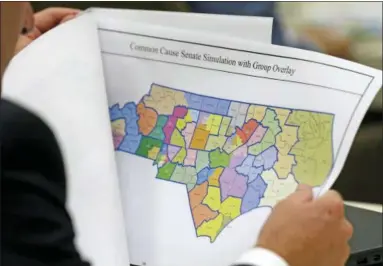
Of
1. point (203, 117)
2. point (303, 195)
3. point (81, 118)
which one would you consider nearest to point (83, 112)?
point (81, 118)

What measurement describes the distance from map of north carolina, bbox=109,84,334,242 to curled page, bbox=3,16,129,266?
0.04 meters

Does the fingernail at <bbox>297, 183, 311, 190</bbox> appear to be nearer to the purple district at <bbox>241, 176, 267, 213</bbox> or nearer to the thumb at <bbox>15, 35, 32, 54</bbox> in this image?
the purple district at <bbox>241, 176, 267, 213</bbox>

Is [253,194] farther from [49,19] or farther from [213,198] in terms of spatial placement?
[49,19]

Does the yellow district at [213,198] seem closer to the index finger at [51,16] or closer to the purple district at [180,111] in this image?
the purple district at [180,111]

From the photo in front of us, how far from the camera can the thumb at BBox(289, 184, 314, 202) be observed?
21.9 inches

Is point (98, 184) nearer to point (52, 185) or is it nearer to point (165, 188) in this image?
point (165, 188)

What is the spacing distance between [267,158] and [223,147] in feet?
0.13

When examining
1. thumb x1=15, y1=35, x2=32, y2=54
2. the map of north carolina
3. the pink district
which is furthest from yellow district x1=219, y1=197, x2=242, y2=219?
thumb x1=15, y1=35, x2=32, y2=54

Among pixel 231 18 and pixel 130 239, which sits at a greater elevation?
pixel 231 18

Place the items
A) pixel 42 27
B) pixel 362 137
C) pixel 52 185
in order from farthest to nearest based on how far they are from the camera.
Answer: pixel 362 137 < pixel 42 27 < pixel 52 185

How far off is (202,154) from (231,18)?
134 mm

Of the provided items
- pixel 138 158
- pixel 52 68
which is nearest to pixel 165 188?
pixel 138 158

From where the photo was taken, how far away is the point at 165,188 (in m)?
0.65

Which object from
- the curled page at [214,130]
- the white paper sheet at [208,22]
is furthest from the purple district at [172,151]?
the white paper sheet at [208,22]
